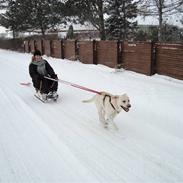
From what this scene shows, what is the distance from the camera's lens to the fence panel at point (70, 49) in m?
19.0

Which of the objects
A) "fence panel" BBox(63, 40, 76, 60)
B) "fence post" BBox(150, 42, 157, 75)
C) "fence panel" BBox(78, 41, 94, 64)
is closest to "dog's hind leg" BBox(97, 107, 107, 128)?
"fence post" BBox(150, 42, 157, 75)

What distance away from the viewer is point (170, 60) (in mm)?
11016

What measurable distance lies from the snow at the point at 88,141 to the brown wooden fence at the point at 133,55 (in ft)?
5.82

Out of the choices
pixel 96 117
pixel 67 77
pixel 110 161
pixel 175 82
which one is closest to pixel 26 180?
pixel 110 161

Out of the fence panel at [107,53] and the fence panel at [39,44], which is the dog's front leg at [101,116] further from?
the fence panel at [39,44]

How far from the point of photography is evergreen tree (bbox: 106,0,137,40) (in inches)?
973

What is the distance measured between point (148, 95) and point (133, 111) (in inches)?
62.7

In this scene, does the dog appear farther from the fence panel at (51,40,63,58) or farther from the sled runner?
the fence panel at (51,40,63,58)

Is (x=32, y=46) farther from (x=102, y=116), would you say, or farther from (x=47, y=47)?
(x=102, y=116)

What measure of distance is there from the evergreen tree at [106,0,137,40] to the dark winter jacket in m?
16.5

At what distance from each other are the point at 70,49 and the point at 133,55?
7337 mm

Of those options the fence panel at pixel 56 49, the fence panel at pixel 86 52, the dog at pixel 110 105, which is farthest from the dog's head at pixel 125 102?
the fence panel at pixel 56 49

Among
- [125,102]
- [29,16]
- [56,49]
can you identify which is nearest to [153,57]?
[125,102]

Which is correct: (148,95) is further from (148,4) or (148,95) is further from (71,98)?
(148,4)
